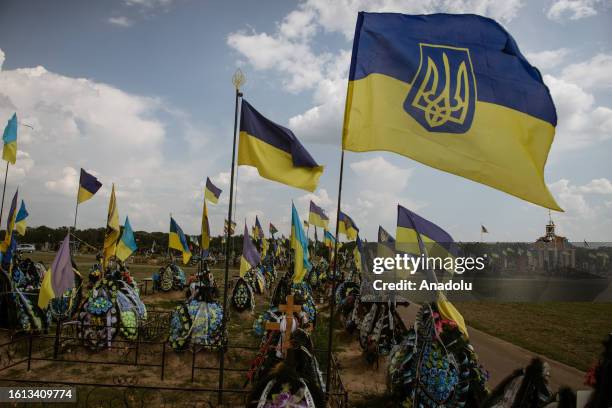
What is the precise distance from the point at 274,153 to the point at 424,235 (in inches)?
121

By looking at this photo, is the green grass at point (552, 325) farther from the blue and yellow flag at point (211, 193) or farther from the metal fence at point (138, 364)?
the blue and yellow flag at point (211, 193)

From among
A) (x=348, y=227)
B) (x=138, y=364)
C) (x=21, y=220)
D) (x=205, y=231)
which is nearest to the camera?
(x=138, y=364)

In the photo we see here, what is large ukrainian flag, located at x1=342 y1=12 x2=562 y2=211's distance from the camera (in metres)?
4.59

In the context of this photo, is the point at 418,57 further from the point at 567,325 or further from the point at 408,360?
the point at 567,325

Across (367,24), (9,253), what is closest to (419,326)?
(367,24)

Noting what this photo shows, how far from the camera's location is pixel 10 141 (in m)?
12.9

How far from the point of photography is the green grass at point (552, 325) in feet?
51.9

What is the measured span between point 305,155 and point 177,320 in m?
6.99

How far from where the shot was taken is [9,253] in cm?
1184

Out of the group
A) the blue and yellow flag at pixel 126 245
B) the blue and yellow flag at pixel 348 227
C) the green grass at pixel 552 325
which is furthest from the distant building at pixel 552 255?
the blue and yellow flag at pixel 126 245

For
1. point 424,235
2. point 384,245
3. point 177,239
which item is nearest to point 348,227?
point 177,239

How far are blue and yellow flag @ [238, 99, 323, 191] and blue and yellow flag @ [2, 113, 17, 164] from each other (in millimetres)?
9780

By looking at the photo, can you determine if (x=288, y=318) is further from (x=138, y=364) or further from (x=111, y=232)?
(x=111, y=232)

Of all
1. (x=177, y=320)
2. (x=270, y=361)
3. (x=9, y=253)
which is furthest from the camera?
(x=9, y=253)
